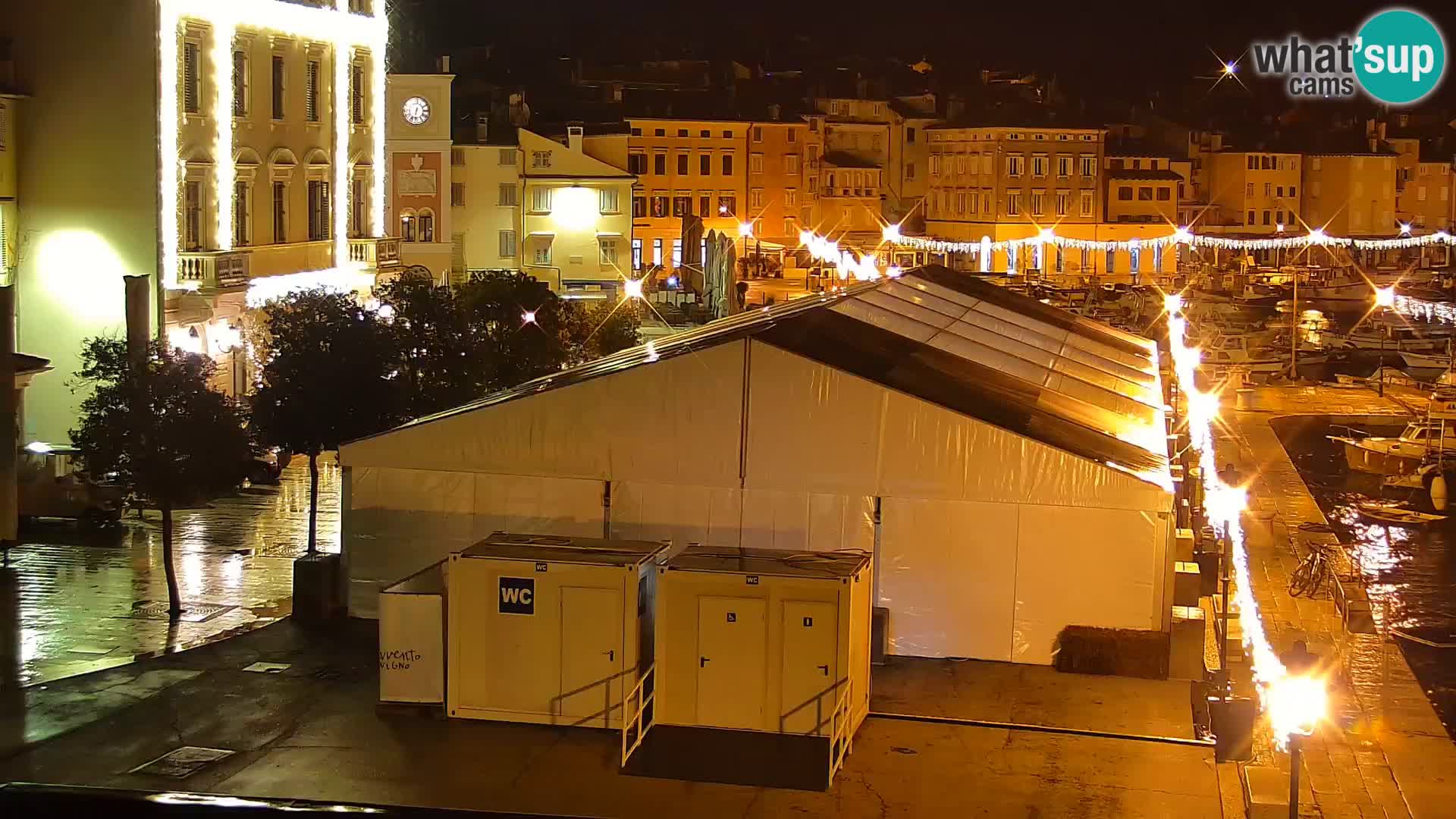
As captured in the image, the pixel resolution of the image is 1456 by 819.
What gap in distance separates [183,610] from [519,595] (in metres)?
7.94

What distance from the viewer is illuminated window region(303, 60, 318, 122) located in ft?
118

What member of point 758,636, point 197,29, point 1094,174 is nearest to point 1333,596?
point 758,636

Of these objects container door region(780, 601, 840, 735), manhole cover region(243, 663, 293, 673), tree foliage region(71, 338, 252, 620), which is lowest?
manhole cover region(243, 663, 293, 673)

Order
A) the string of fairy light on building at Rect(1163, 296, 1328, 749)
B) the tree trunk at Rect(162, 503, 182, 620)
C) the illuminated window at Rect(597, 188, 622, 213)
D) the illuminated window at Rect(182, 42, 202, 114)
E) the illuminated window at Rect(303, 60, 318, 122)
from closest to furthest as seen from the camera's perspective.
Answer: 1. the string of fairy light on building at Rect(1163, 296, 1328, 749)
2. the tree trunk at Rect(162, 503, 182, 620)
3. the illuminated window at Rect(182, 42, 202, 114)
4. the illuminated window at Rect(303, 60, 318, 122)
5. the illuminated window at Rect(597, 188, 622, 213)

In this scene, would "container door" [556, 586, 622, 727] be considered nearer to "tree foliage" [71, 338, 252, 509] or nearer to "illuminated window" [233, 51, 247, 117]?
"tree foliage" [71, 338, 252, 509]

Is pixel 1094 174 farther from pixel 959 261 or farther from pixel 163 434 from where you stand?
pixel 163 434

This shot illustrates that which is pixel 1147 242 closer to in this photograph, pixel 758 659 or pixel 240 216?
pixel 240 216

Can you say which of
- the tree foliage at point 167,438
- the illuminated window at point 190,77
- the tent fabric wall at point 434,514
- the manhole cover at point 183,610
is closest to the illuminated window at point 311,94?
the illuminated window at point 190,77

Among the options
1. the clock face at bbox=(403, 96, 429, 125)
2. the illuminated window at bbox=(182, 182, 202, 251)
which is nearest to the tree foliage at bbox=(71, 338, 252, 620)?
the illuminated window at bbox=(182, 182, 202, 251)

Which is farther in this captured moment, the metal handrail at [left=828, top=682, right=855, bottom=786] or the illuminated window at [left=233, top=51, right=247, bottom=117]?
the illuminated window at [left=233, top=51, right=247, bottom=117]

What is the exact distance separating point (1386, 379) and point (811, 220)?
43986 mm

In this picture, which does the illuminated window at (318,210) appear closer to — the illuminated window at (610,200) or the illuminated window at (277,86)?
the illuminated window at (277,86)

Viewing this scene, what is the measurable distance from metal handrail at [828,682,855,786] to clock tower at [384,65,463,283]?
39.7 meters

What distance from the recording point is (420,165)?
51.0 metres
